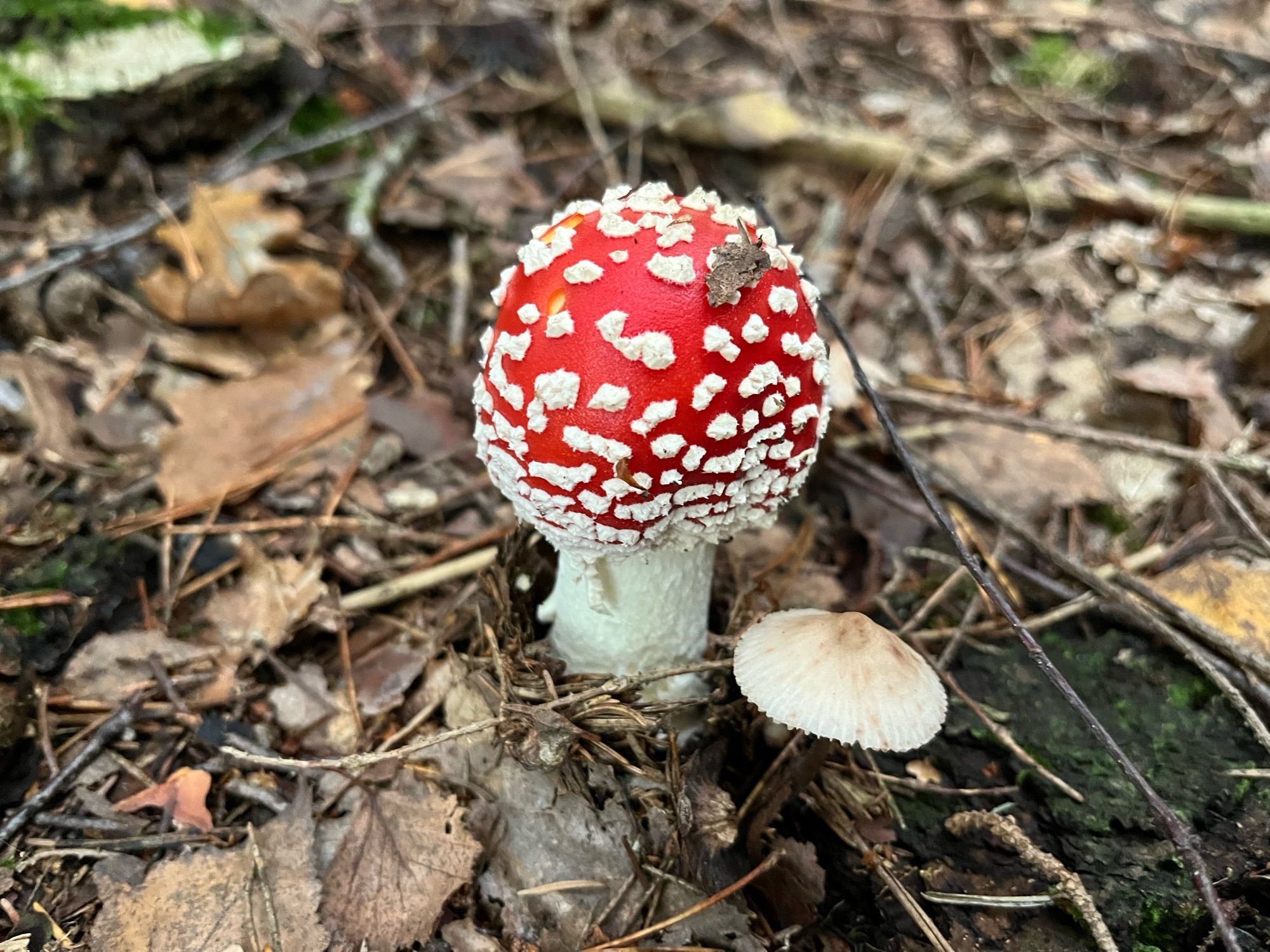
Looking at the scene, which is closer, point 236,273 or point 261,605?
point 261,605

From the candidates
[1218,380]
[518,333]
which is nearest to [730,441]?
[518,333]

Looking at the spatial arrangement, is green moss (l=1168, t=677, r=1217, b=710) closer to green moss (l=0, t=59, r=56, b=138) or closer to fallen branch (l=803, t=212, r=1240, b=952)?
fallen branch (l=803, t=212, r=1240, b=952)

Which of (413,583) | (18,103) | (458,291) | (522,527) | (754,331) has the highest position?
(18,103)

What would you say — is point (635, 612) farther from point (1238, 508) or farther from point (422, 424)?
point (1238, 508)

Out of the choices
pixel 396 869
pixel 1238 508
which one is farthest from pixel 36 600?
pixel 1238 508

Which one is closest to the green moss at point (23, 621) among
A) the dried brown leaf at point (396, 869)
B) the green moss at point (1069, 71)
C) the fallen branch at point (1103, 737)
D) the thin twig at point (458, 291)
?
the dried brown leaf at point (396, 869)

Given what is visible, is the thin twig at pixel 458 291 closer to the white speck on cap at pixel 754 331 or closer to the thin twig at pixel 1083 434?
the thin twig at pixel 1083 434
